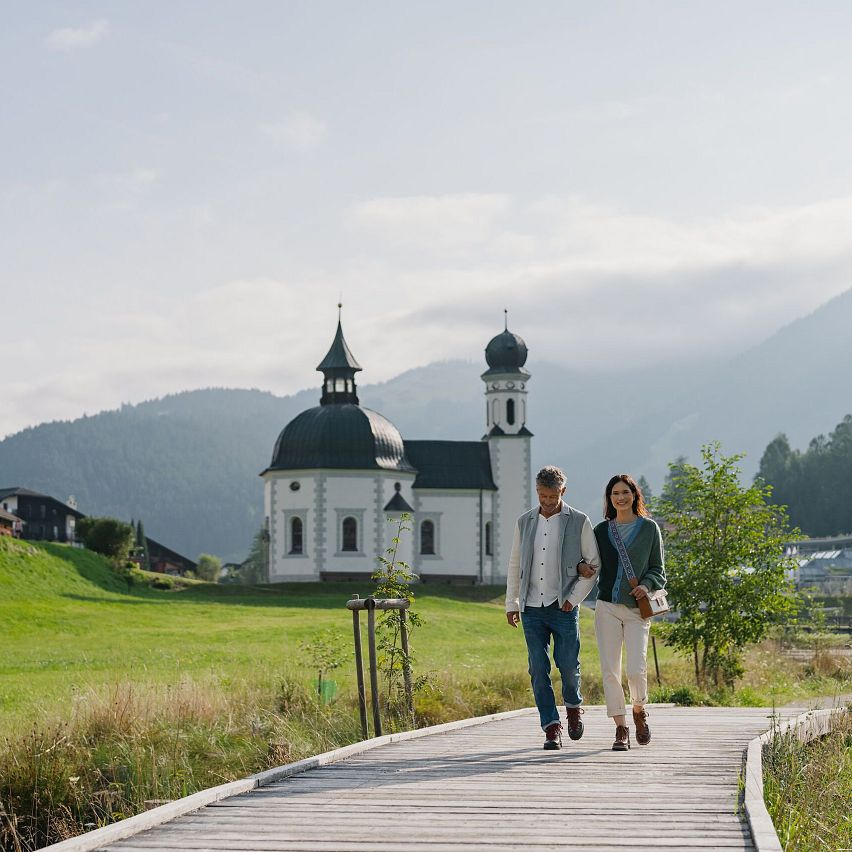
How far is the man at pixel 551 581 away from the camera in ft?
36.6

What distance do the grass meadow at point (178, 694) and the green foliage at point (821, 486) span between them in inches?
3767

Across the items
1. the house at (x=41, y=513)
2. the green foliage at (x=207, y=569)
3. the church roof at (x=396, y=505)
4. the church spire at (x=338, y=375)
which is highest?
the church spire at (x=338, y=375)

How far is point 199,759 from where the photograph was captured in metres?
13.0

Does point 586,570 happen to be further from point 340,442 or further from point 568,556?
point 340,442

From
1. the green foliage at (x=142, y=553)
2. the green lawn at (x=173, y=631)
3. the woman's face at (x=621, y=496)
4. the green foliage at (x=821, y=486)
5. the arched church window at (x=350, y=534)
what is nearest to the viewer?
the woman's face at (x=621, y=496)

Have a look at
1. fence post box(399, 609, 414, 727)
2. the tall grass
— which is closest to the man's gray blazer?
the tall grass

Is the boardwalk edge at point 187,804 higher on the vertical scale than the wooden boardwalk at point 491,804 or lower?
higher

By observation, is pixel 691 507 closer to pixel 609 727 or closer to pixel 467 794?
pixel 609 727

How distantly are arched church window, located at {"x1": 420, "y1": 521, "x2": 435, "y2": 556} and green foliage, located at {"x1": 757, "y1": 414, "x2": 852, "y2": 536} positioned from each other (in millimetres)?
68153

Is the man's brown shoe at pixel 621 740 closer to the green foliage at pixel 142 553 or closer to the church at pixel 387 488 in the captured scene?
the church at pixel 387 488

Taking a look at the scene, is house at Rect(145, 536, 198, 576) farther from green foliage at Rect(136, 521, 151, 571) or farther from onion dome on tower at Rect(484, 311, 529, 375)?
onion dome on tower at Rect(484, 311, 529, 375)

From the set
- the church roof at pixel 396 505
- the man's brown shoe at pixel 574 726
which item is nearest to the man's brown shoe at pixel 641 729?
the man's brown shoe at pixel 574 726

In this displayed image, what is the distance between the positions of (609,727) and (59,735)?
17.9ft

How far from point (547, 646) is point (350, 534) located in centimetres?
5594
